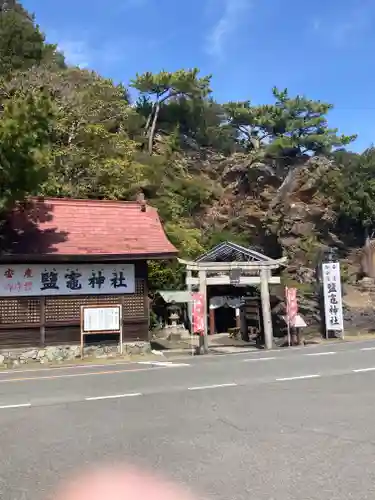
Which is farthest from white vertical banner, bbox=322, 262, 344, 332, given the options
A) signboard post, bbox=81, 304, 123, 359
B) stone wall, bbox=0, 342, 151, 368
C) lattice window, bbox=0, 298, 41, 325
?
lattice window, bbox=0, 298, 41, 325

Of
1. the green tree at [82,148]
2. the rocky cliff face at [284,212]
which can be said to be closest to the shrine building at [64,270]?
the green tree at [82,148]

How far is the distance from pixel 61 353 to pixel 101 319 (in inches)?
68.9

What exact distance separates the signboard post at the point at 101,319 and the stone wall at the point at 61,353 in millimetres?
530

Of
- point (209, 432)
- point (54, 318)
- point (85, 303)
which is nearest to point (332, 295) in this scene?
point (85, 303)

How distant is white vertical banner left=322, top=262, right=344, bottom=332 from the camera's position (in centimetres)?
2253

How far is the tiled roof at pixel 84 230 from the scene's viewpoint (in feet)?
57.7

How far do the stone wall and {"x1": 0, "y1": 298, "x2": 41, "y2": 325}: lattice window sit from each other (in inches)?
37.4

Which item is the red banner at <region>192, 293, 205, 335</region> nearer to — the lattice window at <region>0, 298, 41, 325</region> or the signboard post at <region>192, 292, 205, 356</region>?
the signboard post at <region>192, 292, 205, 356</region>

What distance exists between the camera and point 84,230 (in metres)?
19.0

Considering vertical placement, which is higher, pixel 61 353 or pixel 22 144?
pixel 22 144

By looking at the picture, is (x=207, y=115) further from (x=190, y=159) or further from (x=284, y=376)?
(x=284, y=376)

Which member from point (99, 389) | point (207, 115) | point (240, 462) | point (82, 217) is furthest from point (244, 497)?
point (207, 115)

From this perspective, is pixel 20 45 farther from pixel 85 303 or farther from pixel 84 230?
pixel 85 303

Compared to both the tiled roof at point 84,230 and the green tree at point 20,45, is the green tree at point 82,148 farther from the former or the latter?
the tiled roof at point 84,230
